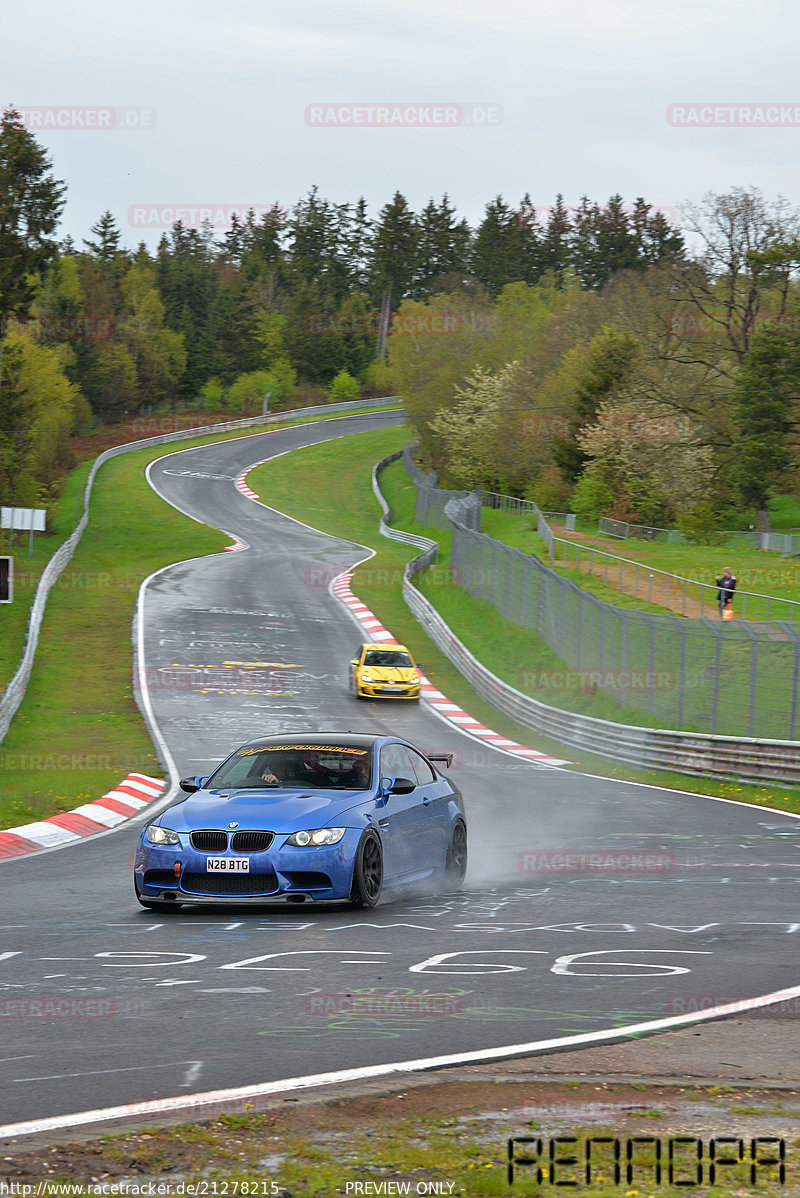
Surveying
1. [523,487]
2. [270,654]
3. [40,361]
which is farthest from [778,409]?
[40,361]

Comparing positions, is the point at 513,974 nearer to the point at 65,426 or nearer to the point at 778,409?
the point at 778,409

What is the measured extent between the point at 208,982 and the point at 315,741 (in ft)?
13.7

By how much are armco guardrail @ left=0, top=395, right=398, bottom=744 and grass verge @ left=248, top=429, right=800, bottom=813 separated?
34.8 ft

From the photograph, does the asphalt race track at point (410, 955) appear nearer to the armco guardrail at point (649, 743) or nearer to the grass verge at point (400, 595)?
the armco guardrail at point (649, 743)

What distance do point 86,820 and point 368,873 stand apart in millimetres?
7940

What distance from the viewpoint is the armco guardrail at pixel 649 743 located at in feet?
68.8

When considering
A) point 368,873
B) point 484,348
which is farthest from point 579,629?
point 484,348

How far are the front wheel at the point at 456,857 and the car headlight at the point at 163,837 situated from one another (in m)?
2.91

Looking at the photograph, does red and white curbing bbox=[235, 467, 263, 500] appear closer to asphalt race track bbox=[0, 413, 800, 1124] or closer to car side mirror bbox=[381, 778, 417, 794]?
asphalt race track bbox=[0, 413, 800, 1124]

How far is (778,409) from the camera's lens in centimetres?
6200

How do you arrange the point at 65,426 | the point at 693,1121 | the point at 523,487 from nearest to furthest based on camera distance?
1. the point at 693,1121
2. the point at 523,487
3. the point at 65,426

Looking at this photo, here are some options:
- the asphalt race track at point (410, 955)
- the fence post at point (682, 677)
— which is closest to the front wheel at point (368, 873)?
the asphalt race track at point (410, 955)

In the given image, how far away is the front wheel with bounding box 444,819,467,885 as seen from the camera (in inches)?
482

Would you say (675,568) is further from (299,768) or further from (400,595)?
(299,768)
